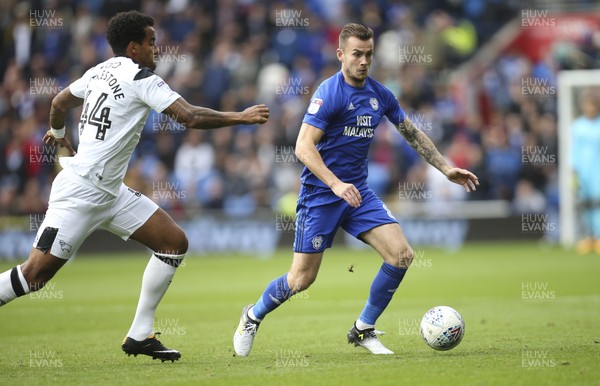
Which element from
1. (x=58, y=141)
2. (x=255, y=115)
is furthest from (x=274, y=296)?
(x=58, y=141)

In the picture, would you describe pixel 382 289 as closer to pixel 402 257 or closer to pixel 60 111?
pixel 402 257

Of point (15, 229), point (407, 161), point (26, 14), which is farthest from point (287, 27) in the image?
point (15, 229)

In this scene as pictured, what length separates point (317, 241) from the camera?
8414 millimetres

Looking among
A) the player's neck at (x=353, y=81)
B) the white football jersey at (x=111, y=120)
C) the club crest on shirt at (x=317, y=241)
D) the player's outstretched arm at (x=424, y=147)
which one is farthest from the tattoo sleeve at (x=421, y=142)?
the white football jersey at (x=111, y=120)

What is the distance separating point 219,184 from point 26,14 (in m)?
7.44

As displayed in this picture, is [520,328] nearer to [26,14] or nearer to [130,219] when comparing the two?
[130,219]

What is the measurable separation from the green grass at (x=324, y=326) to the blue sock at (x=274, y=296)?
1.29ft

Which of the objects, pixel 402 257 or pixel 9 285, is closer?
pixel 9 285

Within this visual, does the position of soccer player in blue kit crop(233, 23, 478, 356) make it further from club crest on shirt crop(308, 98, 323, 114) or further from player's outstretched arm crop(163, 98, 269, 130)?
player's outstretched arm crop(163, 98, 269, 130)

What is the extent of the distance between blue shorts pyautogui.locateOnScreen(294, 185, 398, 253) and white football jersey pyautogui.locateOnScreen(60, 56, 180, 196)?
1627mm

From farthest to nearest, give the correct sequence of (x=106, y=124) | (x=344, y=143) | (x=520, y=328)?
(x=520, y=328)
(x=344, y=143)
(x=106, y=124)

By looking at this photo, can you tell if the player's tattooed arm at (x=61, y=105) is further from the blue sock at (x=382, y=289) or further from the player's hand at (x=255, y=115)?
the blue sock at (x=382, y=289)

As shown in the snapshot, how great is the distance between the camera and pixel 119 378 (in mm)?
7348

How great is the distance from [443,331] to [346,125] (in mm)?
1923
